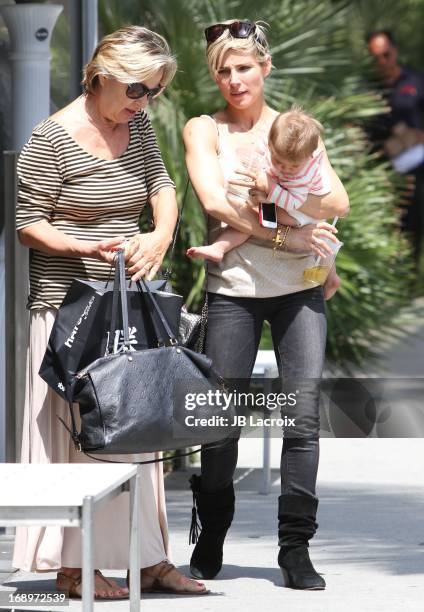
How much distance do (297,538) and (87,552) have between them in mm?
1506

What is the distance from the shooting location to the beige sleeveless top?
15.6 feet

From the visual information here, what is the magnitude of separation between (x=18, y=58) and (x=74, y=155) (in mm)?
1765

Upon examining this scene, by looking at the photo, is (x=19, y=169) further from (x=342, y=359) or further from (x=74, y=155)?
(x=342, y=359)

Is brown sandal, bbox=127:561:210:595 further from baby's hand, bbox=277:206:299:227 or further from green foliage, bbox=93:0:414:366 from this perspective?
green foliage, bbox=93:0:414:366

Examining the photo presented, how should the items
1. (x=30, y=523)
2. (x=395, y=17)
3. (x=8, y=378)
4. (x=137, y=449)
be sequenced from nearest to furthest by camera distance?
1. (x=30, y=523)
2. (x=137, y=449)
3. (x=8, y=378)
4. (x=395, y=17)

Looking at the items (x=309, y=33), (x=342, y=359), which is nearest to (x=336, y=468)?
(x=342, y=359)

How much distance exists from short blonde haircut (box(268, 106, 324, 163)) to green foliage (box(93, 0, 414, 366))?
3695mm

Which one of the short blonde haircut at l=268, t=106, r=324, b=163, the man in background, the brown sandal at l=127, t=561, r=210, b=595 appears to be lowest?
the brown sandal at l=127, t=561, r=210, b=595

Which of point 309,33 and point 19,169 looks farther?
point 309,33

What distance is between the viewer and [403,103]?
43.1ft

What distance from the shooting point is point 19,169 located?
4578mm

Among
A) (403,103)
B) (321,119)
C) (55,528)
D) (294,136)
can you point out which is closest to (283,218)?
(294,136)

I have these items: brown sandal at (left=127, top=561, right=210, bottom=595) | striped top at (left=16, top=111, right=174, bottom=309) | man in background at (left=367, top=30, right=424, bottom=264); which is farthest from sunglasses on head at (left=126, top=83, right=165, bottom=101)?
man in background at (left=367, top=30, right=424, bottom=264)

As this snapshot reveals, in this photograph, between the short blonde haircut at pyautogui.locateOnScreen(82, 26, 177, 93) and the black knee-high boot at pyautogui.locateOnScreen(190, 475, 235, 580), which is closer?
the short blonde haircut at pyautogui.locateOnScreen(82, 26, 177, 93)
